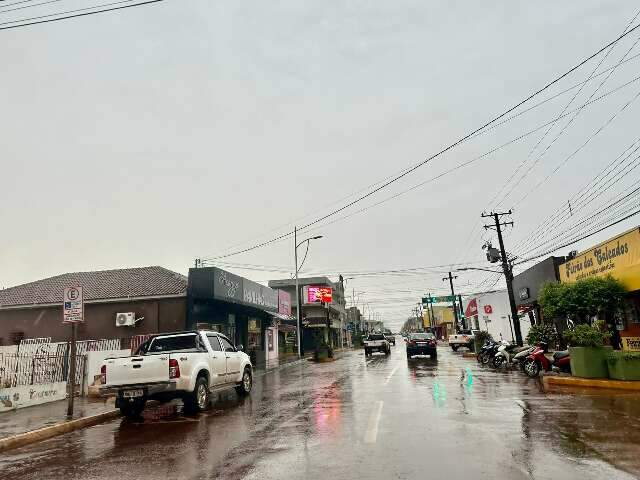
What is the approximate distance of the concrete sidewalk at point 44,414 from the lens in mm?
10019

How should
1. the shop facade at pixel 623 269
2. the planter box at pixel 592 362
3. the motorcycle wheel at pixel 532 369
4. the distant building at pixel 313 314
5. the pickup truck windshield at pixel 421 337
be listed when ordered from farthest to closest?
the distant building at pixel 313 314
the pickup truck windshield at pixel 421 337
the shop facade at pixel 623 269
the motorcycle wheel at pixel 532 369
the planter box at pixel 592 362

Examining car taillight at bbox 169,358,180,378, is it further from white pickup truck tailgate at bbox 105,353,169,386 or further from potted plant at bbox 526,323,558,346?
potted plant at bbox 526,323,558,346

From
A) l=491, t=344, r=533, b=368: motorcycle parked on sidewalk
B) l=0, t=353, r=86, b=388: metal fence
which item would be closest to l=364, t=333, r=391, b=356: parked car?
l=491, t=344, r=533, b=368: motorcycle parked on sidewalk

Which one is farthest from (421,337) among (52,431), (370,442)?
(370,442)

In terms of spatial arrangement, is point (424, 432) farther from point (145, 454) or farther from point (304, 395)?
point (304, 395)

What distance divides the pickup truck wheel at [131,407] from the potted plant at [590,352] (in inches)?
486

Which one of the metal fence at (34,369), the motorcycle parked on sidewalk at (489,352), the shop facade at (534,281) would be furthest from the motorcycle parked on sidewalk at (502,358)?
the metal fence at (34,369)

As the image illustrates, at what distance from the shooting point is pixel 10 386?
1348 centimetres

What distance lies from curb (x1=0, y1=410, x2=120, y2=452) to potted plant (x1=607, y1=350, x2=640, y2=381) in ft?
44.5

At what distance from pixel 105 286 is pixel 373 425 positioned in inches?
944

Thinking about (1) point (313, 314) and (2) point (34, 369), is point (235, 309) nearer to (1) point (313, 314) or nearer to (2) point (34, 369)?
(2) point (34, 369)

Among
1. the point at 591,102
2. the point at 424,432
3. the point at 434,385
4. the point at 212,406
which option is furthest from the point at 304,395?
the point at 591,102

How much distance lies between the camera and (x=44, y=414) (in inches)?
469

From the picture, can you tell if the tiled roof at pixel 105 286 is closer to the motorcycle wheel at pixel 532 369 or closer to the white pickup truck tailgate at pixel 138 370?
the white pickup truck tailgate at pixel 138 370
